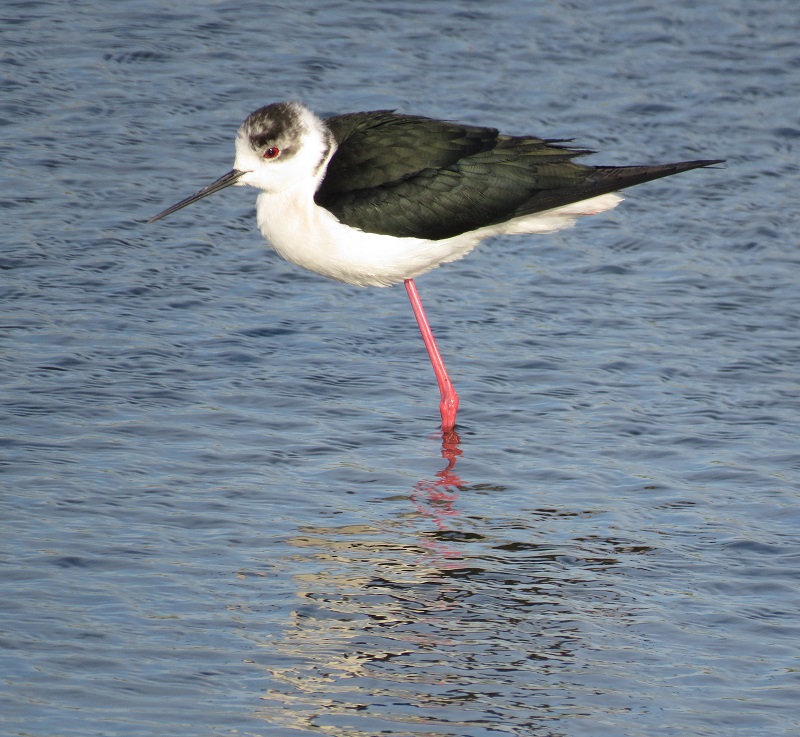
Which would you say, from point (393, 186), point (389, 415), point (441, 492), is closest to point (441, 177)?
point (393, 186)

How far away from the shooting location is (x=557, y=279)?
9.52m

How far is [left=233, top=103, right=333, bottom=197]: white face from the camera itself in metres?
7.79

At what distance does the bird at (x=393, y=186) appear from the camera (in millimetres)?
7680

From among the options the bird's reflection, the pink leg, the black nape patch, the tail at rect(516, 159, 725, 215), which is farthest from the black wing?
the bird's reflection

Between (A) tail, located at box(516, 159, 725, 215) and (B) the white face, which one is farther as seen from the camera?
(A) tail, located at box(516, 159, 725, 215)

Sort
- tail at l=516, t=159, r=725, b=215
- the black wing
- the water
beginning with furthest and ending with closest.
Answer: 1. tail at l=516, t=159, r=725, b=215
2. the black wing
3. the water

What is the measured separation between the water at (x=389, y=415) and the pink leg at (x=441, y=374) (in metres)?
0.09

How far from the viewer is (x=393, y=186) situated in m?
7.72

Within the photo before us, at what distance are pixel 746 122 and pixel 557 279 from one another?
3249mm

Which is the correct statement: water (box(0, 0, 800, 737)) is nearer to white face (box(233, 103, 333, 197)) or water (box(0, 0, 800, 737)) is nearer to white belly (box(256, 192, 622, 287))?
white belly (box(256, 192, 622, 287))

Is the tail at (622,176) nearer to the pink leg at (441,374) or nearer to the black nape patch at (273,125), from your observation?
the pink leg at (441,374)

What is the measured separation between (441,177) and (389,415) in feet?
4.21

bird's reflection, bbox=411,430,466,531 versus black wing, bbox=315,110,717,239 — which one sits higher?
black wing, bbox=315,110,717,239

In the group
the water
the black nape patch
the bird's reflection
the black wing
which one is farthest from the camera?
the black nape patch
